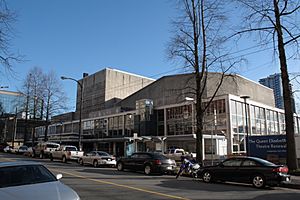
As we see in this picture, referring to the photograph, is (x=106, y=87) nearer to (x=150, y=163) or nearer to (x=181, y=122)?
(x=181, y=122)

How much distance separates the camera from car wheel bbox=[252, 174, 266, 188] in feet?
42.9

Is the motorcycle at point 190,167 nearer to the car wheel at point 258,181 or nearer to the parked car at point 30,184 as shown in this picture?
A: the car wheel at point 258,181

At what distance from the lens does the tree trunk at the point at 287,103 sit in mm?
17875

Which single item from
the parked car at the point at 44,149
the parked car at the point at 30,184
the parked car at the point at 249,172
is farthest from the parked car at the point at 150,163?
the parked car at the point at 44,149

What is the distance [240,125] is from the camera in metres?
44.7

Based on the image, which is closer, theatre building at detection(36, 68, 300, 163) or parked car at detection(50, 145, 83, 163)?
parked car at detection(50, 145, 83, 163)

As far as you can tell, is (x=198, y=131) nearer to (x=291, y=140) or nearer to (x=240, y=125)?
(x=291, y=140)

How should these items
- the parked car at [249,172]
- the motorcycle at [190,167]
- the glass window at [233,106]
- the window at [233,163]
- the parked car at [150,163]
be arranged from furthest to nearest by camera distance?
the glass window at [233,106]
the parked car at [150,163]
the motorcycle at [190,167]
the window at [233,163]
the parked car at [249,172]

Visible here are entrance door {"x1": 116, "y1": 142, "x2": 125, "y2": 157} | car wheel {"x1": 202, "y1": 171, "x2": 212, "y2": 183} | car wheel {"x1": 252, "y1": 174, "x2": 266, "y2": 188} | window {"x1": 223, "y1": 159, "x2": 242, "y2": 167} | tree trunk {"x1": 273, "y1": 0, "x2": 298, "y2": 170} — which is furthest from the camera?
entrance door {"x1": 116, "y1": 142, "x2": 125, "y2": 157}

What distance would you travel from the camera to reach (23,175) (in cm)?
671

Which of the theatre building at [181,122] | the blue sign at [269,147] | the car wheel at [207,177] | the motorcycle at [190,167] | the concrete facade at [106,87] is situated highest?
the concrete facade at [106,87]

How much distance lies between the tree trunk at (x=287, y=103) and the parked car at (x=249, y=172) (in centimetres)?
498

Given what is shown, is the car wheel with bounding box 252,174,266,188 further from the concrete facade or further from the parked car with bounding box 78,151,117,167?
the concrete facade

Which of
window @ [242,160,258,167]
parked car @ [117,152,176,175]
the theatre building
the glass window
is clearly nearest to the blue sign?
the theatre building
